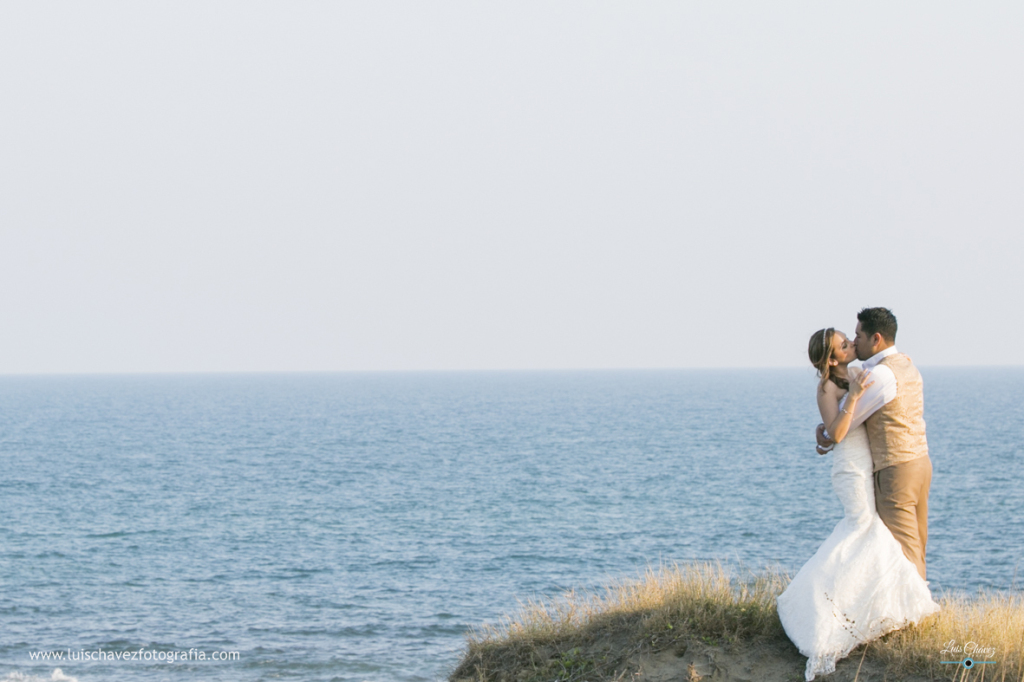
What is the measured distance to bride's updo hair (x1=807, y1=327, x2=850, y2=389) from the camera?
805 cm

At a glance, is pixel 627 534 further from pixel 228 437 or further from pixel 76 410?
pixel 76 410

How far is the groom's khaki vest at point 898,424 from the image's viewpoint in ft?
26.1

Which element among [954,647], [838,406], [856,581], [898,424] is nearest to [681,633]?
[856,581]

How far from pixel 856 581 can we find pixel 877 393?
63.6 inches

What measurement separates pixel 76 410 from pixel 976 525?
13087cm

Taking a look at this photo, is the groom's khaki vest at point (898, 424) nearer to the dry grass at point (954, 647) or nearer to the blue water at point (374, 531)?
the dry grass at point (954, 647)

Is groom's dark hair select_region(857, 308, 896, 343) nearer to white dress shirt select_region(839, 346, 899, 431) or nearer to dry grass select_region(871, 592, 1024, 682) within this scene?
white dress shirt select_region(839, 346, 899, 431)

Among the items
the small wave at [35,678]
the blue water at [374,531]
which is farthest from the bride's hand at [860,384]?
the small wave at [35,678]

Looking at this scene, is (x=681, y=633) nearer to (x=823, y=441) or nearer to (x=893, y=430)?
(x=823, y=441)

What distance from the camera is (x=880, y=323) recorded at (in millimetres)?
7969

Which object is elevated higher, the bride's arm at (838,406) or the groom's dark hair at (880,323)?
the groom's dark hair at (880,323)

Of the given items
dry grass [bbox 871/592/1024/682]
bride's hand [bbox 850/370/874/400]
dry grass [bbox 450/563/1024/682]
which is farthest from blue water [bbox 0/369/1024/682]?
bride's hand [bbox 850/370/874/400]

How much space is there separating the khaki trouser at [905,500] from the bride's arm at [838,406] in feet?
1.81

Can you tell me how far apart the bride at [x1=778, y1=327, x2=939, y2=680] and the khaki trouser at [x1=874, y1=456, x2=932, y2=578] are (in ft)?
0.29
